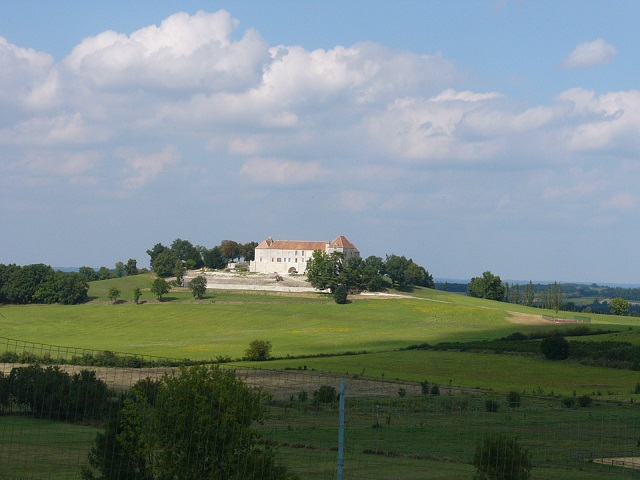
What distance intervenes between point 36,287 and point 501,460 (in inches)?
4637

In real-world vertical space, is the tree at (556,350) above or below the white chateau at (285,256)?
below

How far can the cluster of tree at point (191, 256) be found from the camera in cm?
15325

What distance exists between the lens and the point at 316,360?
6431 centimetres

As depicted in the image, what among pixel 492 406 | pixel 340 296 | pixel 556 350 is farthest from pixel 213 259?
pixel 492 406

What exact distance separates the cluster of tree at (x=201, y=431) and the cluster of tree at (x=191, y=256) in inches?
5422

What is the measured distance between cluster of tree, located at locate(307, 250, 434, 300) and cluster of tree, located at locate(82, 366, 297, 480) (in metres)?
106

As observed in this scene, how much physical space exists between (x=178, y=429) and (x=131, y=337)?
80046 millimetres

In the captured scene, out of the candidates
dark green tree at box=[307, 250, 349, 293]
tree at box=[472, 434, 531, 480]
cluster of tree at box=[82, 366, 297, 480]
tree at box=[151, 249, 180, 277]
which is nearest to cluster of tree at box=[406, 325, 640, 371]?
tree at box=[472, 434, 531, 480]

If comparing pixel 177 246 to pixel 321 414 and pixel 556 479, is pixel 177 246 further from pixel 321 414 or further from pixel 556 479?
pixel 556 479

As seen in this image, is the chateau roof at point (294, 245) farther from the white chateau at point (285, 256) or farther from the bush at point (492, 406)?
the bush at point (492, 406)

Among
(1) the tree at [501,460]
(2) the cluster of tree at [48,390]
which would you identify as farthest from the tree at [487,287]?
(1) the tree at [501,460]

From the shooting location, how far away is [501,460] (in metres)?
13.6

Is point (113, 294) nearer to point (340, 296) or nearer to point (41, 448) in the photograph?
point (340, 296)

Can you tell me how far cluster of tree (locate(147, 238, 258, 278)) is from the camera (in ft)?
503
